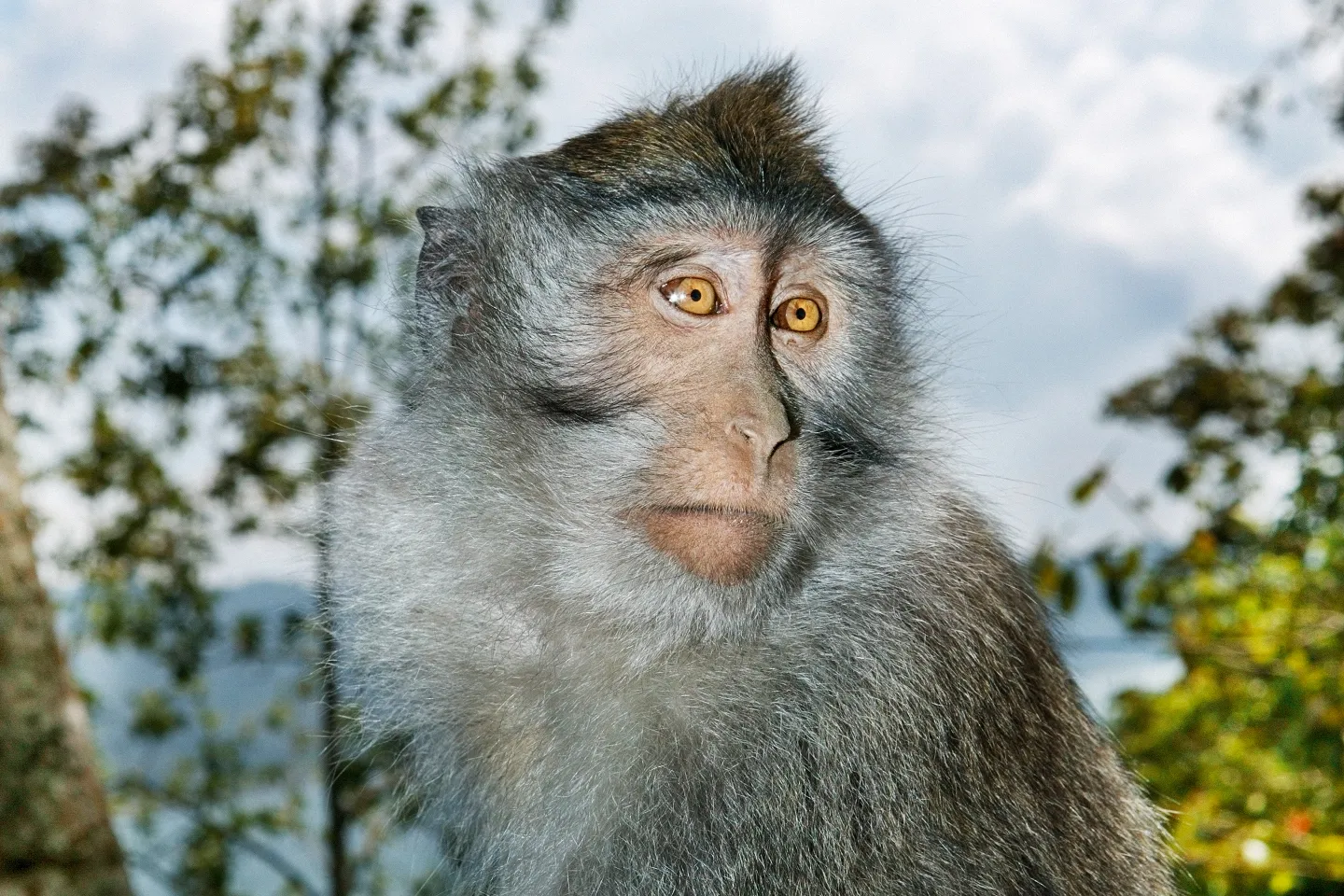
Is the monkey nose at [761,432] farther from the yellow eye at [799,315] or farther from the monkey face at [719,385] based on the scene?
the yellow eye at [799,315]

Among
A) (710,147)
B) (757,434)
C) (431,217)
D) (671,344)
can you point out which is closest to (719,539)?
(757,434)

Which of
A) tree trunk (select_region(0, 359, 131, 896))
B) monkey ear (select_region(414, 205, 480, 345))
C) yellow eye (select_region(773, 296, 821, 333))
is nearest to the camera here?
yellow eye (select_region(773, 296, 821, 333))

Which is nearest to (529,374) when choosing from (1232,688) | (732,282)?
(732,282)

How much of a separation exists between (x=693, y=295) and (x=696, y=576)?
1.99 feet

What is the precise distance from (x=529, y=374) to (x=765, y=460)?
0.65 metres

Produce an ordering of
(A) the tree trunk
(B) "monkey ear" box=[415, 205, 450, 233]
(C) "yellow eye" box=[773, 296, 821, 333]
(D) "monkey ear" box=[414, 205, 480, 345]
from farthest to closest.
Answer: (A) the tree trunk, (B) "monkey ear" box=[415, 205, 450, 233], (D) "monkey ear" box=[414, 205, 480, 345], (C) "yellow eye" box=[773, 296, 821, 333]

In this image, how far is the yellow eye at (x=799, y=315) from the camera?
8.66 feet

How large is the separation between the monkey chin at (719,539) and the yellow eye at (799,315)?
1.80ft

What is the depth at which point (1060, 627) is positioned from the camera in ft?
9.71

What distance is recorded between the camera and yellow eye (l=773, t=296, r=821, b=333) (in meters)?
2.64

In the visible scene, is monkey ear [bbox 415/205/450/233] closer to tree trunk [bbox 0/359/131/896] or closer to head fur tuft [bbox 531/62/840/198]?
head fur tuft [bbox 531/62/840/198]

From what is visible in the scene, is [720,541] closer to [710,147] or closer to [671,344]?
[671,344]

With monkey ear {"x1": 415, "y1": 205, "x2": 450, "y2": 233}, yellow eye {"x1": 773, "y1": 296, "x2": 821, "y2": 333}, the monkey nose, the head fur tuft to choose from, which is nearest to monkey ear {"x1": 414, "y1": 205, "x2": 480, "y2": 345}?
monkey ear {"x1": 415, "y1": 205, "x2": 450, "y2": 233}

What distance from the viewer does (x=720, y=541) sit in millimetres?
2268
